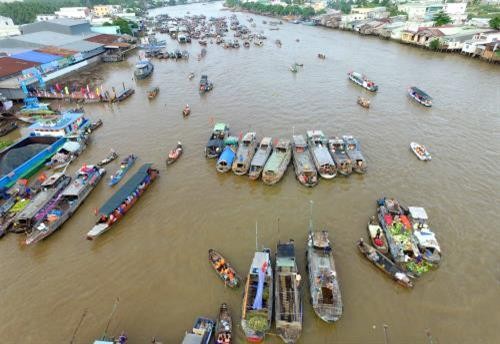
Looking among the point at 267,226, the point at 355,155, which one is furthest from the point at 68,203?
the point at 355,155

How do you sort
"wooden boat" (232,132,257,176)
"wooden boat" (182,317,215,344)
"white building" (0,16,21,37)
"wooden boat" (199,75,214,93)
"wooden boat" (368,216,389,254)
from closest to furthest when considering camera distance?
"wooden boat" (182,317,215,344) < "wooden boat" (368,216,389,254) < "wooden boat" (232,132,257,176) < "wooden boat" (199,75,214,93) < "white building" (0,16,21,37)

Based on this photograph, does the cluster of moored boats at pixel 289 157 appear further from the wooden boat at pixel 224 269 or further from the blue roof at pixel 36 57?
the blue roof at pixel 36 57

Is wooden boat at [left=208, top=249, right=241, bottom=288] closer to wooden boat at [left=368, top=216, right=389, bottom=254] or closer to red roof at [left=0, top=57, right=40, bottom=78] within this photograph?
wooden boat at [left=368, top=216, right=389, bottom=254]

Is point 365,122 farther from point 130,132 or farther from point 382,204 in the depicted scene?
point 130,132

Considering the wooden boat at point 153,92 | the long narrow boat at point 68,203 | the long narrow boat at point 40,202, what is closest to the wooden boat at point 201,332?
the long narrow boat at point 68,203

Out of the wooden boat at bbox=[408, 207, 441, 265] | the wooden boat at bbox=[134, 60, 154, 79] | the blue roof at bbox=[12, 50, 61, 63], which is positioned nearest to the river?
the wooden boat at bbox=[408, 207, 441, 265]

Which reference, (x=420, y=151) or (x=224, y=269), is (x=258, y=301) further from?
(x=420, y=151)
